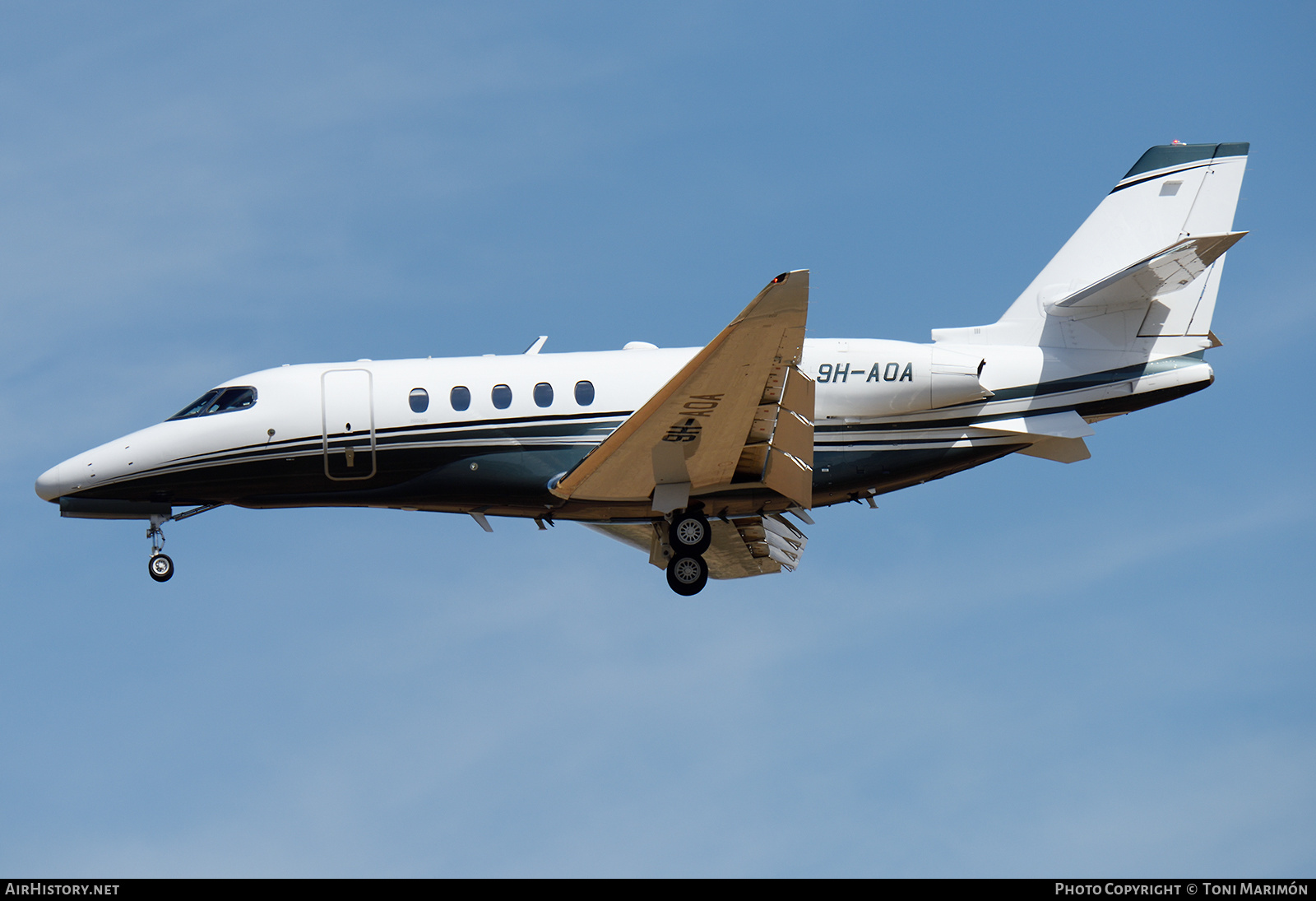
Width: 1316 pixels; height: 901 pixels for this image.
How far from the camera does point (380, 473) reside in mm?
22172

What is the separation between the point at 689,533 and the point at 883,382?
351 centimetres

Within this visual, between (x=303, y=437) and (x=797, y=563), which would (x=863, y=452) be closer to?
(x=797, y=563)

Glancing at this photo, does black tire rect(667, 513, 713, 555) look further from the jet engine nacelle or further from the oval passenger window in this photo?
the oval passenger window

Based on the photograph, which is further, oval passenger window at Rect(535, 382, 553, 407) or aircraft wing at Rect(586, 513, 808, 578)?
aircraft wing at Rect(586, 513, 808, 578)

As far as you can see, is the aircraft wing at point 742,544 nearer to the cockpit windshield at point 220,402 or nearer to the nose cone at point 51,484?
the cockpit windshield at point 220,402

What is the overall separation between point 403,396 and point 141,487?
4159 mm

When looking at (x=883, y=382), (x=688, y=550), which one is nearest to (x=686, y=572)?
(x=688, y=550)

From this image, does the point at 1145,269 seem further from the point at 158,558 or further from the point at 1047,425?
the point at 158,558

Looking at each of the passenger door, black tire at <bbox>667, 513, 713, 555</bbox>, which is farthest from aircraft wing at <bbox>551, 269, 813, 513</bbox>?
the passenger door

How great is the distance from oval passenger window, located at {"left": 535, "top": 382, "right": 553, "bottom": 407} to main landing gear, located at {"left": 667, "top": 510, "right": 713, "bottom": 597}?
2.43 meters

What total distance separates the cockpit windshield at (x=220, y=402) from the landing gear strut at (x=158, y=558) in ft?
5.12

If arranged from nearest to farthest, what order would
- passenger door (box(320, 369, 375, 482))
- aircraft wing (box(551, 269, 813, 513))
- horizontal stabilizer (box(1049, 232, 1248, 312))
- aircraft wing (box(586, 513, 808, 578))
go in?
aircraft wing (box(551, 269, 813, 513))
horizontal stabilizer (box(1049, 232, 1248, 312))
passenger door (box(320, 369, 375, 482))
aircraft wing (box(586, 513, 808, 578))

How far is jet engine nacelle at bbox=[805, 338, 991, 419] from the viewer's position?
22062 millimetres

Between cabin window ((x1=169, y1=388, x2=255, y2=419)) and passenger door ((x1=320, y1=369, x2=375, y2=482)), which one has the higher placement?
cabin window ((x1=169, y1=388, x2=255, y2=419))
